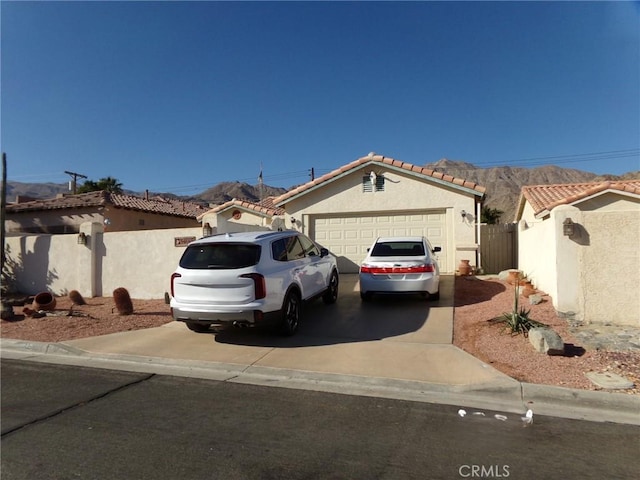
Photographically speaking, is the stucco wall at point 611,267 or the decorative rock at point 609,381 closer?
the decorative rock at point 609,381

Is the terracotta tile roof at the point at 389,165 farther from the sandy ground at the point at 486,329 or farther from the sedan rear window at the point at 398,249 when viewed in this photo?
the sedan rear window at the point at 398,249

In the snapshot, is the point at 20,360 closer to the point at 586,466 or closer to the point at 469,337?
→ the point at 469,337

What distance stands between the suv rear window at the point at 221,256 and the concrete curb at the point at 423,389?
5.08 feet

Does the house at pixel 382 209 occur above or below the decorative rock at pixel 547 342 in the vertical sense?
above

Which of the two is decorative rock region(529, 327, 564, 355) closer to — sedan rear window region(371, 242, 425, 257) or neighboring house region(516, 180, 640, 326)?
neighboring house region(516, 180, 640, 326)

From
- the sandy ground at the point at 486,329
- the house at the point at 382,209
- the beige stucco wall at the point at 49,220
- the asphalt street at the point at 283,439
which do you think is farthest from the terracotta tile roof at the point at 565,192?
the beige stucco wall at the point at 49,220

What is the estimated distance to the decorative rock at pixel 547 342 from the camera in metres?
5.76

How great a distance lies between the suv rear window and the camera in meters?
6.71

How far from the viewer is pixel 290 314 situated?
7375 millimetres

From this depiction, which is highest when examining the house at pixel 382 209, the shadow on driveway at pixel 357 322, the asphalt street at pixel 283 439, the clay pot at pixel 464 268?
the house at pixel 382 209

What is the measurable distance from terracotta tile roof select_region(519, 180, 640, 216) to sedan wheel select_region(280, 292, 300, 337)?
8.66m

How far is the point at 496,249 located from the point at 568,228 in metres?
8.40

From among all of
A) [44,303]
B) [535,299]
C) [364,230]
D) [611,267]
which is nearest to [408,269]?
[535,299]

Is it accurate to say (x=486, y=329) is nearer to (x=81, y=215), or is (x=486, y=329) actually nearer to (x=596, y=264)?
(x=596, y=264)
